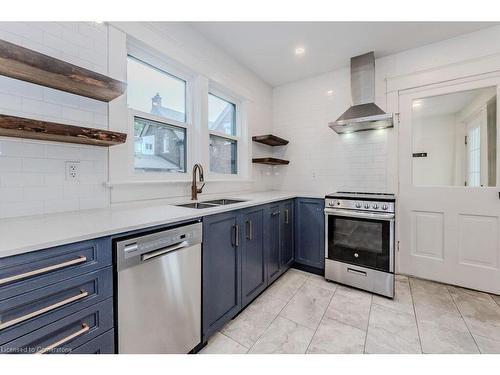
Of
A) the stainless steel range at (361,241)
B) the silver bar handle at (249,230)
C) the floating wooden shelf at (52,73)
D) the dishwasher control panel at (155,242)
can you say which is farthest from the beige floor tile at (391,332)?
the floating wooden shelf at (52,73)

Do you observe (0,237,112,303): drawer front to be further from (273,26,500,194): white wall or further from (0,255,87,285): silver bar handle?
(273,26,500,194): white wall

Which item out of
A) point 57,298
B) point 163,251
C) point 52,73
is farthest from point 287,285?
point 52,73

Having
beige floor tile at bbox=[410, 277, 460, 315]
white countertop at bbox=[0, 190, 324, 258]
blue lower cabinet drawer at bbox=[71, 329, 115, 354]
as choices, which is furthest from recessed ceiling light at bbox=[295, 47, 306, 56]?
blue lower cabinet drawer at bbox=[71, 329, 115, 354]

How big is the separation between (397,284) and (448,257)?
0.64m

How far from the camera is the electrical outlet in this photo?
1472 millimetres

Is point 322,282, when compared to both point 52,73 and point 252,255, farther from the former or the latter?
point 52,73

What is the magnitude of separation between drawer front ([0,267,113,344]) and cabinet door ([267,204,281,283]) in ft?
5.09

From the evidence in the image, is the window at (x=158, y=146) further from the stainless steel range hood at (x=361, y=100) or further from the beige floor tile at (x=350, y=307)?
the beige floor tile at (x=350, y=307)

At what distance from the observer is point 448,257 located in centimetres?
249

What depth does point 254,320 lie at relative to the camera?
6.11 ft
